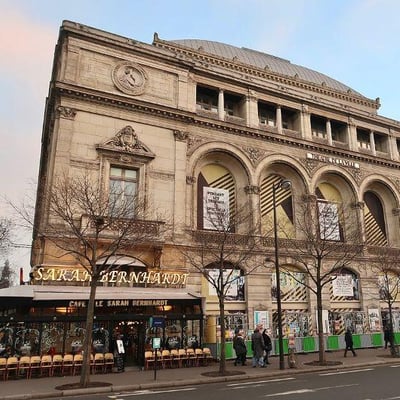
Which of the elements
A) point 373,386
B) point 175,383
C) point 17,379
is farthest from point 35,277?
point 373,386

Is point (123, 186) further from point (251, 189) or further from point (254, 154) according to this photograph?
point (254, 154)

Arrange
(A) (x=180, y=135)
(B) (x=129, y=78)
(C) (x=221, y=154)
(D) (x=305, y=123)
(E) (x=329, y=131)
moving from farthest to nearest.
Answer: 1. (E) (x=329, y=131)
2. (D) (x=305, y=123)
3. (C) (x=221, y=154)
4. (A) (x=180, y=135)
5. (B) (x=129, y=78)

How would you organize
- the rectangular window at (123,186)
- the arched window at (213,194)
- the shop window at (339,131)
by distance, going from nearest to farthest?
1. the rectangular window at (123,186)
2. the arched window at (213,194)
3. the shop window at (339,131)

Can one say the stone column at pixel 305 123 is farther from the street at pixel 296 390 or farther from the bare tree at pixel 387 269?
the street at pixel 296 390

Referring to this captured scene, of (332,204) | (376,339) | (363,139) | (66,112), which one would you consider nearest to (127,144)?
(66,112)

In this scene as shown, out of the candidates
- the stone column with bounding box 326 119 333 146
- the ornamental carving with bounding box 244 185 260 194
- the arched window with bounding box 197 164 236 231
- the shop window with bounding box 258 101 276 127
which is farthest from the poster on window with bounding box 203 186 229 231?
the stone column with bounding box 326 119 333 146

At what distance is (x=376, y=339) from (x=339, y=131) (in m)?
17.3

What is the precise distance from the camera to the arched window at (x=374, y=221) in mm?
33562

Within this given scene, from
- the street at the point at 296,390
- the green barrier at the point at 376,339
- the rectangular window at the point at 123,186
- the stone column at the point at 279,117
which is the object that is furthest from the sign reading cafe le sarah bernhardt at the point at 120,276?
the stone column at the point at 279,117

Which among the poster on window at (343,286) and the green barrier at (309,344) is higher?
the poster on window at (343,286)

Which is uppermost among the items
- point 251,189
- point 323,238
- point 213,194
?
point 251,189

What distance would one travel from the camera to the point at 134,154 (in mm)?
24359

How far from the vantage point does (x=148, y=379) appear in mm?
15844

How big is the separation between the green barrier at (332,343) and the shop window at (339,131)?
54.4 feet
